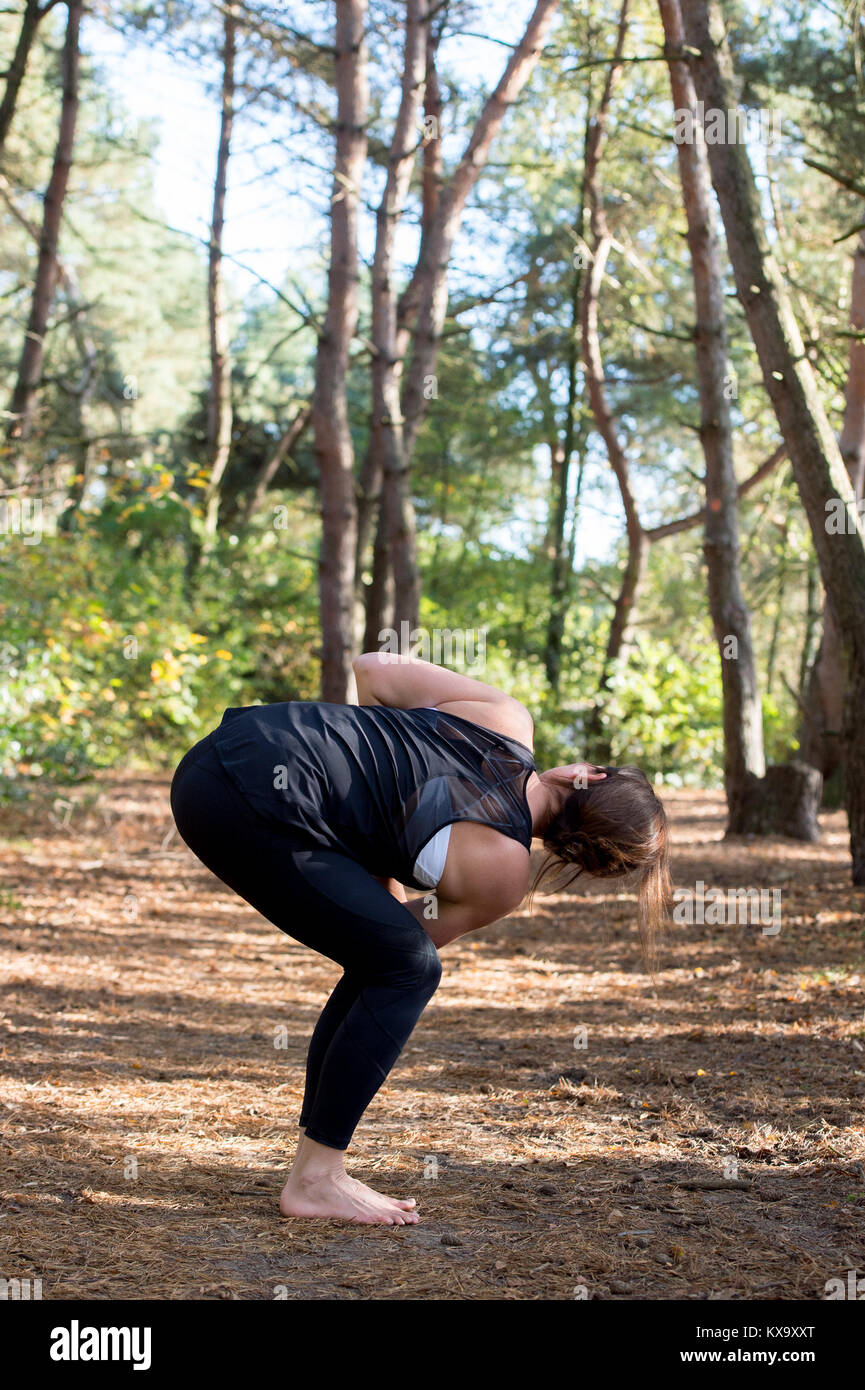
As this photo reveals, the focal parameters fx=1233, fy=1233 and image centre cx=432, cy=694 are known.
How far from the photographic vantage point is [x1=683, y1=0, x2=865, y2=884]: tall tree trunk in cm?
738

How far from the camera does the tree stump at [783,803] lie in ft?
34.8

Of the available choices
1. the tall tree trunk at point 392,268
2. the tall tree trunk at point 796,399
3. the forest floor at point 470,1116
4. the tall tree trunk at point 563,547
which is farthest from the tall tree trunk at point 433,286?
the tall tree trunk at point 563,547

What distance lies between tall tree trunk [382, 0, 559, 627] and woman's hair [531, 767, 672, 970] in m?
8.12

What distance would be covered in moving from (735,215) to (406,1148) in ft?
21.7

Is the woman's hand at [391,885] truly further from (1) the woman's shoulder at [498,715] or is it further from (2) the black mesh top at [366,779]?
(1) the woman's shoulder at [498,715]

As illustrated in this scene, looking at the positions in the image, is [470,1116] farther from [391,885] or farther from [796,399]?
[796,399]

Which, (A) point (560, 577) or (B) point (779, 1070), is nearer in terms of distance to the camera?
(B) point (779, 1070)

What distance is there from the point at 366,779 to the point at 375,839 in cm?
14

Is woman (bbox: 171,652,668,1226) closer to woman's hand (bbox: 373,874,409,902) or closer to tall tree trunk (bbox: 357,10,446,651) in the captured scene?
woman's hand (bbox: 373,874,409,902)

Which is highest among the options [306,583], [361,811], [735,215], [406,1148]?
[735,215]

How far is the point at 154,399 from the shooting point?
92.1ft

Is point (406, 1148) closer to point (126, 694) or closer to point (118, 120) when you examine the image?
point (126, 694)

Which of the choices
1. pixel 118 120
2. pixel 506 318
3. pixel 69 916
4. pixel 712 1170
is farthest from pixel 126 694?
pixel 118 120

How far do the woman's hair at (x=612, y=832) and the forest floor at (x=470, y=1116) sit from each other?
0.83m
